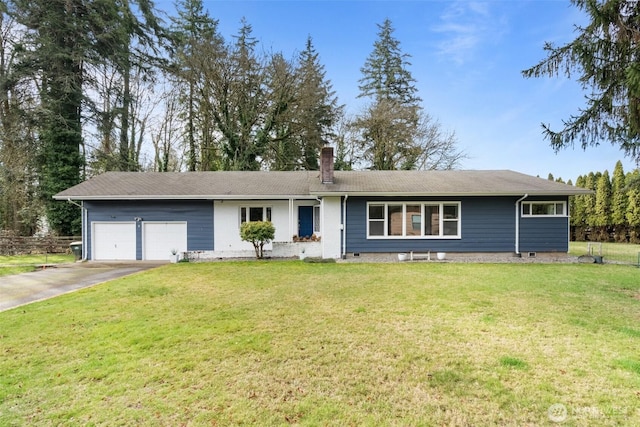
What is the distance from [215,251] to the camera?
43.4 feet

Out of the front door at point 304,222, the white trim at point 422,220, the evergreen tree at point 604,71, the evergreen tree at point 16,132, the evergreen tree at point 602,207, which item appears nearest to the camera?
the evergreen tree at point 604,71

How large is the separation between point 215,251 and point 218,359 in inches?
400

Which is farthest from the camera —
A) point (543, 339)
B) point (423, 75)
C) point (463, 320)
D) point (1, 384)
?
point (423, 75)

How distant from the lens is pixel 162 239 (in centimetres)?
1359

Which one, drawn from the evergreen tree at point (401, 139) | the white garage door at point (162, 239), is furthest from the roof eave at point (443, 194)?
the evergreen tree at point (401, 139)

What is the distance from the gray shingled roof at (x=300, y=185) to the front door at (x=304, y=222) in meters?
0.88

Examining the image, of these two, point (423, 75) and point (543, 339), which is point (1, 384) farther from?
point (423, 75)

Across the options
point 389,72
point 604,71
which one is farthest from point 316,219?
point 389,72

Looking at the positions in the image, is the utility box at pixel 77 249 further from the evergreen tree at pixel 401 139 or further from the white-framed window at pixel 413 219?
the evergreen tree at pixel 401 139

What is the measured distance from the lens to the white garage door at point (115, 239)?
13.5 meters

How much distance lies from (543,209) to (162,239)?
16256 mm

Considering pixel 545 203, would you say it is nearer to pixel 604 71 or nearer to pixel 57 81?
pixel 604 71

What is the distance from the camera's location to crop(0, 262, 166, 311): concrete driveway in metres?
7.08

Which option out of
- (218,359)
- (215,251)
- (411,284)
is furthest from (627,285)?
(215,251)
